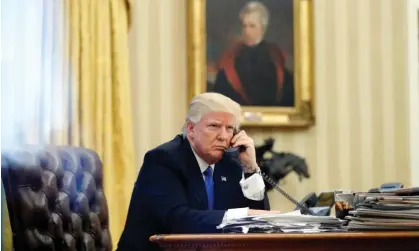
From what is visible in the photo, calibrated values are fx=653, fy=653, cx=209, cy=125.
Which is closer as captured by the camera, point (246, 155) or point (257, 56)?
point (246, 155)

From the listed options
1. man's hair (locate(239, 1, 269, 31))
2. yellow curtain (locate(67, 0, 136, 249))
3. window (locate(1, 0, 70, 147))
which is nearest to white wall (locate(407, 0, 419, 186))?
man's hair (locate(239, 1, 269, 31))

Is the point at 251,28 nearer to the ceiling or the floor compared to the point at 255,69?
nearer to the ceiling

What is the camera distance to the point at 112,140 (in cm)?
335

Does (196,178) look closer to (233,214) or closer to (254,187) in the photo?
(254,187)

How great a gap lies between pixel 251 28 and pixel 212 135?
157 centimetres

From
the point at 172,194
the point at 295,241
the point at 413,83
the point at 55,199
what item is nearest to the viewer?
the point at 295,241

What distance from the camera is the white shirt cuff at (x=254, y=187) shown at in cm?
243

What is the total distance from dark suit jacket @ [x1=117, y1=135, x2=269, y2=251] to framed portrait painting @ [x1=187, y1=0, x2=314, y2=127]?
1330 mm

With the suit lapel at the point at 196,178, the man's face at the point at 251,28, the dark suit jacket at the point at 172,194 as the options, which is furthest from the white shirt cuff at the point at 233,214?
the man's face at the point at 251,28

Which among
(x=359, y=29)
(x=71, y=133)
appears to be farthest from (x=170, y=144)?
(x=359, y=29)

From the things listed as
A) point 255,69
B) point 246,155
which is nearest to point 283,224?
point 246,155

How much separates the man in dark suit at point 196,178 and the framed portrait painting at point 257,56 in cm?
126

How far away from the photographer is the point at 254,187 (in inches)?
96.1

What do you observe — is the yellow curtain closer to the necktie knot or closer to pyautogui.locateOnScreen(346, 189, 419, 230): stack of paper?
the necktie knot
